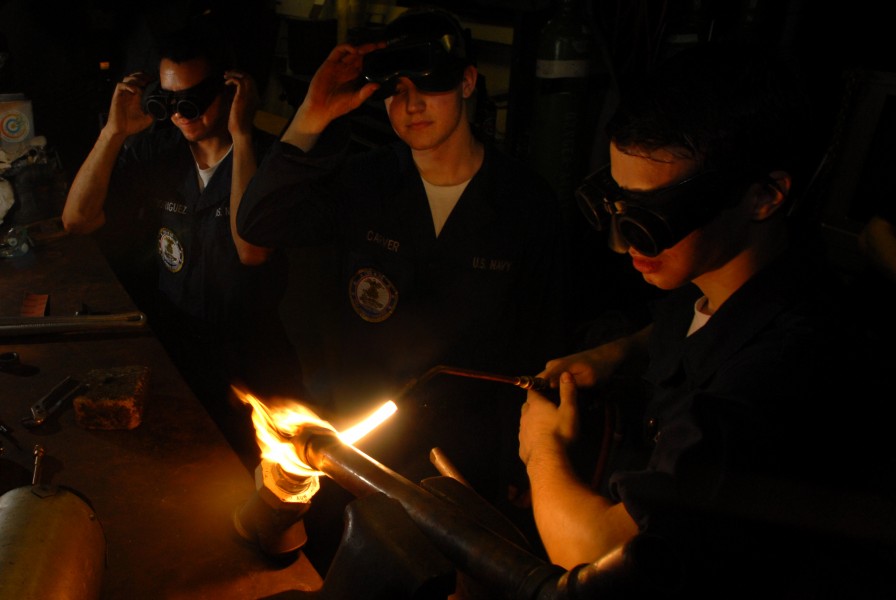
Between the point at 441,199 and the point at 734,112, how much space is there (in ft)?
→ 4.58

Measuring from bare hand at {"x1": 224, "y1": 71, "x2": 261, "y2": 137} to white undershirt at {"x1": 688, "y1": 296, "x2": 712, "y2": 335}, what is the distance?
7.15 ft

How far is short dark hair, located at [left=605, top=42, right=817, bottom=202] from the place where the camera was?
50.0 inches

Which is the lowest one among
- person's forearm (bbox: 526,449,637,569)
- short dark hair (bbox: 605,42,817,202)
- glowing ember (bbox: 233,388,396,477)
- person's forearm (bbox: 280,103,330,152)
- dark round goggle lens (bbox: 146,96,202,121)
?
person's forearm (bbox: 526,449,637,569)

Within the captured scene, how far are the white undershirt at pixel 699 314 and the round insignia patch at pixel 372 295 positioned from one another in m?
1.20

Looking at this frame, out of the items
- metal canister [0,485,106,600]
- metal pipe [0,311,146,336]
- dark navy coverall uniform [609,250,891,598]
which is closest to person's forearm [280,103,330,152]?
metal pipe [0,311,146,336]

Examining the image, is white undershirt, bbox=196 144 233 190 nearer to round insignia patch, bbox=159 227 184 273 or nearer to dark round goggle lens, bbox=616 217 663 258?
round insignia patch, bbox=159 227 184 273

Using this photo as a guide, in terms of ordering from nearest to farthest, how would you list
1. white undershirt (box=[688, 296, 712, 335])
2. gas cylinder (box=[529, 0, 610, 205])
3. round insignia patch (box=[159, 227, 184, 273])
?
white undershirt (box=[688, 296, 712, 335]), round insignia patch (box=[159, 227, 184, 273]), gas cylinder (box=[529, 0, 610, 205])

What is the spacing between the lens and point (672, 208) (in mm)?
1355

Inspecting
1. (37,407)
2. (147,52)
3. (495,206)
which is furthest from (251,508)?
(147,52)

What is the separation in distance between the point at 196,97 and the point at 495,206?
4.88 ft

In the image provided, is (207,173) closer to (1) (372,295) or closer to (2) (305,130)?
(2) (305,130)

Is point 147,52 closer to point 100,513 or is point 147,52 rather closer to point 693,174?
point 100,513

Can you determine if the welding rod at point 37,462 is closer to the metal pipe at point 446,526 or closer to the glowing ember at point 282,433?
the glowing ember at point 282,433

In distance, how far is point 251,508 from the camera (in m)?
1.53
